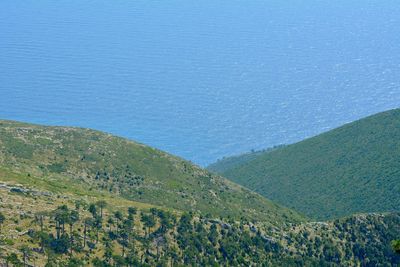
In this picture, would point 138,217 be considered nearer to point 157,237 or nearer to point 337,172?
point 157,237

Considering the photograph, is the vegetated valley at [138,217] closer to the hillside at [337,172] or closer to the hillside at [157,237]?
the hillside at [157,237]

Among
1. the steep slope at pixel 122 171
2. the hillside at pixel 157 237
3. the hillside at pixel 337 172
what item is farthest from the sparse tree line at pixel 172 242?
the hillside at pixel 337 172

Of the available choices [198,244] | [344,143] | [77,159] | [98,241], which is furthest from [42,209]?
A: [344,143]

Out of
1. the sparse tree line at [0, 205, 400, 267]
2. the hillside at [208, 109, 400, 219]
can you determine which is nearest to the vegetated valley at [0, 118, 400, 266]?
the sparse tree line at [0, 205, 400, 267]

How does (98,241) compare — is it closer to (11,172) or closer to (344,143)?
(11,172)

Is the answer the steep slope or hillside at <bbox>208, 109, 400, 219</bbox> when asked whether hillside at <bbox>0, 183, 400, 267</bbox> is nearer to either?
the steep slope

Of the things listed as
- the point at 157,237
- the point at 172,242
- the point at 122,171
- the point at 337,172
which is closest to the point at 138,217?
the point at 157,237
